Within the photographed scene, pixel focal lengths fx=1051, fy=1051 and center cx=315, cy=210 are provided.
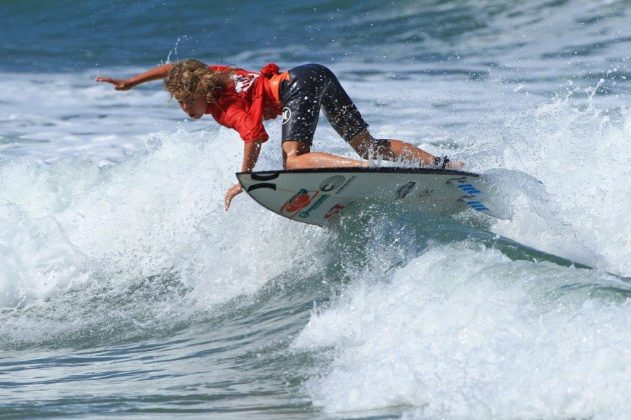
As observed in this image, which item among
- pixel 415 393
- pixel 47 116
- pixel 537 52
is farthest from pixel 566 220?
pixel 47 116

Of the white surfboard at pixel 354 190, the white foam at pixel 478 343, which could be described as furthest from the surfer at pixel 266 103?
the white foam at pixel 478 343

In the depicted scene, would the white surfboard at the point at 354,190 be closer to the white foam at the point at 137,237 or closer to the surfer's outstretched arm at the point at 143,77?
the white foam at the point at 137,237

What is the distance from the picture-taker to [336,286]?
720 cm

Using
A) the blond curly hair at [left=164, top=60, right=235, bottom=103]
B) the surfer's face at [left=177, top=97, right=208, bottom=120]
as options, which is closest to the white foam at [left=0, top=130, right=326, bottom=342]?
the surfer's face at [left=177, top=97, right=208, bottom=120]

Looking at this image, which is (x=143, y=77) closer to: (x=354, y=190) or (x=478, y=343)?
(x=354, y=190)

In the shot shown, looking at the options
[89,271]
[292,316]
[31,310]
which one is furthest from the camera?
[89,271]

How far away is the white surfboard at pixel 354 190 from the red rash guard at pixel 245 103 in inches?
14.4

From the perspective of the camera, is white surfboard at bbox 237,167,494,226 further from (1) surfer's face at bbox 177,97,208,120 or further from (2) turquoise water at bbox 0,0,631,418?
(1) surfer's face at bbox 177,97,208,120

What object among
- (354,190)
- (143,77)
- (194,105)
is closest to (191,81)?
(194,105)

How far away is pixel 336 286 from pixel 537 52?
1023 centimetres

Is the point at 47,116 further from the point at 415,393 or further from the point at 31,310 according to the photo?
the point at 415,393

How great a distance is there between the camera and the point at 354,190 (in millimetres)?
7113

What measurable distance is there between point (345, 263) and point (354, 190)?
2.06 feet

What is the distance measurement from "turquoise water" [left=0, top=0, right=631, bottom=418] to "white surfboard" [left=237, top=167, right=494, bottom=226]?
0.55 feet
